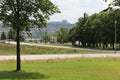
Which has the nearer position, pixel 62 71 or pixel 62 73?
pixel 62 73

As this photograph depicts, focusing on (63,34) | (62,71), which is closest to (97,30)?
(63,34)

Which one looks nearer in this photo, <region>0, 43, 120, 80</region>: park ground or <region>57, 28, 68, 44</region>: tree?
<region>0, 43, 120, 80</region>: park ground

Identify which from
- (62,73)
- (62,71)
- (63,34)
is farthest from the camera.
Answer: (63,34)

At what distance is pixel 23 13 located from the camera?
2553cm

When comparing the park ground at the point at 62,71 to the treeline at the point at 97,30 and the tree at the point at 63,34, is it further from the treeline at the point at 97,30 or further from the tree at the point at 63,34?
the tree at the point at 63,34

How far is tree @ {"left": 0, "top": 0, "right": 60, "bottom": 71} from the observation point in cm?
2541

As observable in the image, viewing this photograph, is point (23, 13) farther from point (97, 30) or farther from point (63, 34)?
point (63, 34)

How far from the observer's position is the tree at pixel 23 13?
25.4 metres

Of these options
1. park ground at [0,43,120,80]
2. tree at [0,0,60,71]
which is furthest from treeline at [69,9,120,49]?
tree at [0,0,60,71]

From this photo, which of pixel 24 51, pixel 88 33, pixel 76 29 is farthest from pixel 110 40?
pixel 24 51

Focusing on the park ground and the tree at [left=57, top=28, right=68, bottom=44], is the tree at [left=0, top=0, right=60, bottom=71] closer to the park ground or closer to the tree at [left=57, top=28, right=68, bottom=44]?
the park ground

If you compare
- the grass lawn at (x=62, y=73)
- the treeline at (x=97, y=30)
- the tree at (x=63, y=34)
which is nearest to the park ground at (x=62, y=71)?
the grass lawn at (x=62, y=73)

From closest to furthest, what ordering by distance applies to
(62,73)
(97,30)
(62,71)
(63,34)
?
(62,73) < (62,71) < (97,30) < (63,34)

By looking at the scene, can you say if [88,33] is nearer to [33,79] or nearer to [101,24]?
[101,24]
